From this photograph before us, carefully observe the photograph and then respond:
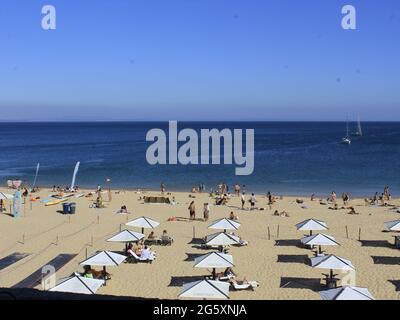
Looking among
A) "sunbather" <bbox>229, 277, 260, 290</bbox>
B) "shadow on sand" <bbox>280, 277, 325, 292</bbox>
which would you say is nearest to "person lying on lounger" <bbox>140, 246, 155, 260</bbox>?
"sunbather" <bbox>229, 277, 260, 290</bbox>

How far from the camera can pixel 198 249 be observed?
57.8 ft

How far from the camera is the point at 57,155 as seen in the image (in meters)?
76.7

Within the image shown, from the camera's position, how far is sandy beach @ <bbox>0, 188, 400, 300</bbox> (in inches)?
540

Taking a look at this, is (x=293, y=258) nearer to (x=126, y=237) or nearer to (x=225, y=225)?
(x=225, y=225)

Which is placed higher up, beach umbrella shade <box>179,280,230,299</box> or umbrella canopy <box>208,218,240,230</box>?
umbrella canopy <box>208,218,240,230</box>

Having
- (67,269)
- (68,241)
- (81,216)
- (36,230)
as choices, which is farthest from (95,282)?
(81,216)

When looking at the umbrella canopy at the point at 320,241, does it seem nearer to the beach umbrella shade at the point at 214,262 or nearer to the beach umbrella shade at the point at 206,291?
the beach umbrella shade at the point at 214,262

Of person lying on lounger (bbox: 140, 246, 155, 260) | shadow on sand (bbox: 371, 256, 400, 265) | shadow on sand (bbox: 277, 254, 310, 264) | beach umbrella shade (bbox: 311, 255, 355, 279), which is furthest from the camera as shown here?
shadow on sand (bbox: 277, 254, 310, 264)

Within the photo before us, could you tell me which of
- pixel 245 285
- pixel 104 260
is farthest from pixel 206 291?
pixel 104 260

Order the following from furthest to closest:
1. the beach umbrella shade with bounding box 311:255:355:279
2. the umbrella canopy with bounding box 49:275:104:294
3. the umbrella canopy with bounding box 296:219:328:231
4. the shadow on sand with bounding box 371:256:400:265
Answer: the umbrella canopy with bounding box 296:219:328:231
the shadow on sand with bounding box 371:256:400:265
the beach umbrella shade with bounding box 311:255:355:279
the umbrella canopy with bounding box 49:275:104:294

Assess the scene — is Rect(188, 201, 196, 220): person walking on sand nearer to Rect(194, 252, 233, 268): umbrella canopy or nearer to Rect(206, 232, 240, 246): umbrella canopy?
Rect(206, 232, 240, 246): umbrella canopy

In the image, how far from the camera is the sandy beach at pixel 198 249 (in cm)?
1371
